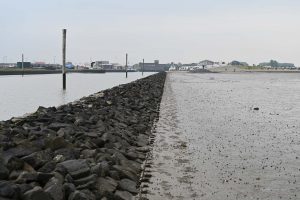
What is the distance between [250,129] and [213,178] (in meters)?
6.74

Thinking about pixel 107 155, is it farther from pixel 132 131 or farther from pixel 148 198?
pixel 132 131

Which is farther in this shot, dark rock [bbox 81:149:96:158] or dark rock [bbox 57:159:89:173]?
dark rock [bbox 81:149:96:158]

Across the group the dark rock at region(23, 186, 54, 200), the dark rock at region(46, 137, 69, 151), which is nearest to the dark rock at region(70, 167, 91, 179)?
the dark rock at region(23, 186, 54, 200)

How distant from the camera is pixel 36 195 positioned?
5.54m

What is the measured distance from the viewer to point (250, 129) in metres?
14.6

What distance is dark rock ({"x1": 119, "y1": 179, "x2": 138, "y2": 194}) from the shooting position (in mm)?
7207

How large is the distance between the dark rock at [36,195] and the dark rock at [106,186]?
3.47 feet

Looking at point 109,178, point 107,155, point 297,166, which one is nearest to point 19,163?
point 109,178

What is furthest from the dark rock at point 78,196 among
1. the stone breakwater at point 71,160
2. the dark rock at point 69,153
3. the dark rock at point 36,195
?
the dark rock at point 69,153

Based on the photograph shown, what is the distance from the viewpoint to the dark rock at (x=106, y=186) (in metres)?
6.51

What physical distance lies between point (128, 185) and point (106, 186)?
2.02ft

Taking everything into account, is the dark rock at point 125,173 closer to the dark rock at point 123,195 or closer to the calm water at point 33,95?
the dark rock at point 123,195

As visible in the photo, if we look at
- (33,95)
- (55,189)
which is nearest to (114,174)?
(55,189)

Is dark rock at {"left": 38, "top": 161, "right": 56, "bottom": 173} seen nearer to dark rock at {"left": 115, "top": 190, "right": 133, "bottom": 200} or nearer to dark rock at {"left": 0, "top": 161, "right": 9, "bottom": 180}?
dark rock at {"left": 0, "top": 161, "right": 9, "bottom": 180}
